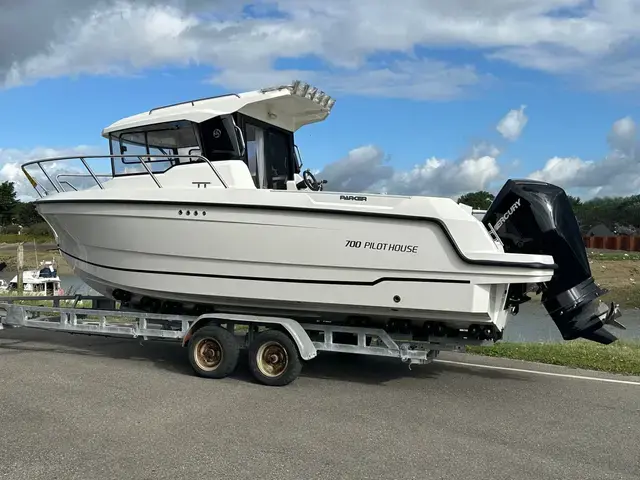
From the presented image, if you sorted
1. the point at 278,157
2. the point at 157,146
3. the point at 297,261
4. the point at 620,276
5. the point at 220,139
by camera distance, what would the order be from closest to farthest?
the point at 297,261 → the point at 220,139 → the point at 157,146 → the point at 278,157 → the point at 620,276

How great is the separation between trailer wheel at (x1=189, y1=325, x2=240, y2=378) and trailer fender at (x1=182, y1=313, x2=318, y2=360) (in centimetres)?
8

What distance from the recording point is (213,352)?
711 cm

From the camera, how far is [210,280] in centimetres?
703

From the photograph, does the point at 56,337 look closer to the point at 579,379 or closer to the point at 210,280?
the point at 210,280

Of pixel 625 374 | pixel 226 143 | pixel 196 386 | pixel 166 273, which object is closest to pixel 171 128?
pixel 226 143

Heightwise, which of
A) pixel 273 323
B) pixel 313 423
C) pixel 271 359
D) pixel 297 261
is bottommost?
pixel 313 423

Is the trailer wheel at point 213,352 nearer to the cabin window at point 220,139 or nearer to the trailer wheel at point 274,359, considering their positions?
the trailer wheel at point 274,359

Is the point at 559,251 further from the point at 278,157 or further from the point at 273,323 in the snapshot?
the point at 278,157

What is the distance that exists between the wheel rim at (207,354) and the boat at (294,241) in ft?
1.52

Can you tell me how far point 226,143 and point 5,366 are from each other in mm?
3684

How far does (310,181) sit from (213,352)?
9.07 feet

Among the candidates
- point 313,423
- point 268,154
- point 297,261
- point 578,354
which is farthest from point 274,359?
point 578,354

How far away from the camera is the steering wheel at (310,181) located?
8.56 m

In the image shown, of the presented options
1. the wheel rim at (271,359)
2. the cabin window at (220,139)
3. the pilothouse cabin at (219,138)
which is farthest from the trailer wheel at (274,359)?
the cabin window at (220,139)
